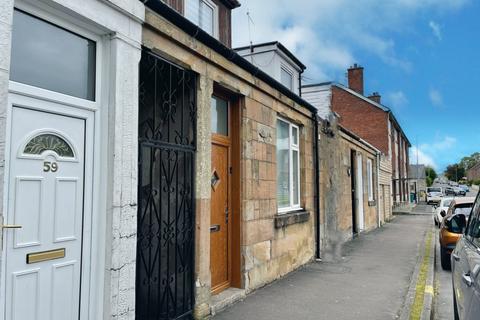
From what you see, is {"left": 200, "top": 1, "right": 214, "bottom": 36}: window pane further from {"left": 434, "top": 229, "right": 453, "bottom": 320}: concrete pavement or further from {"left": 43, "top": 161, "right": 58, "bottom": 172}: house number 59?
{"left": 434, "top": 229, "right": 453, "bottom": 320}: concrete pavement

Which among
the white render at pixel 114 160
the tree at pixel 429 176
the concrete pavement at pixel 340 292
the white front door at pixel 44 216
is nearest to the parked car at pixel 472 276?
the concrete pavement at pixel 340 292

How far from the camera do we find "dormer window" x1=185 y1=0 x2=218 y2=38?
27.4ft

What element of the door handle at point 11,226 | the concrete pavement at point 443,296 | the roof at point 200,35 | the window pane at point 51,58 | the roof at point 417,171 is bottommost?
the concrete pavement at point 443,296

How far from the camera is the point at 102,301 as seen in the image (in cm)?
337

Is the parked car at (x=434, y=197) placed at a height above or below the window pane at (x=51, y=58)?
below

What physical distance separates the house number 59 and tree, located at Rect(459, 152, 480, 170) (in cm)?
14624

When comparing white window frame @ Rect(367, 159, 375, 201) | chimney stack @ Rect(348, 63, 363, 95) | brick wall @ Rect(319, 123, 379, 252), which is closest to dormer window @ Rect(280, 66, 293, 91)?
brick wall @ Rect(319, 123, 379, 252)

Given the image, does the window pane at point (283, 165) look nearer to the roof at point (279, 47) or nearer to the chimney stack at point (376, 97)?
the roof at point (279, 47)

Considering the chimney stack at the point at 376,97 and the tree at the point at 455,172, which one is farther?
the tree at the point at 455,172

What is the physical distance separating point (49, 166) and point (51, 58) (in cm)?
89

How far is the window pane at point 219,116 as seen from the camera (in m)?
5.65

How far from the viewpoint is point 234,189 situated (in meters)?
5.92

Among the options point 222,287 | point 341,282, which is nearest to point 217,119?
point 222,287

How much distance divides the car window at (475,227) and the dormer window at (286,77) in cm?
698
